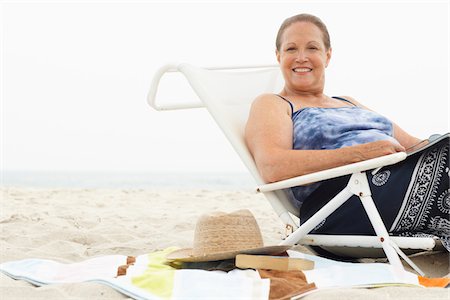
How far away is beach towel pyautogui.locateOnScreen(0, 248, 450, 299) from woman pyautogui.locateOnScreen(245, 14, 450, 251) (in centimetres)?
28

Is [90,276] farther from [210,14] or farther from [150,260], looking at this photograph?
[210,14]

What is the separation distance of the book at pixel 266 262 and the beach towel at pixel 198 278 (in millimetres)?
37

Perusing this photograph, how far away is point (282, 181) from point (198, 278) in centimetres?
60

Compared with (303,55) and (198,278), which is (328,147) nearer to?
(303,55)

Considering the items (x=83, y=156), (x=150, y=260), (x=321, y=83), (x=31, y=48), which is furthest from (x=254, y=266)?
(x=83, y=156)

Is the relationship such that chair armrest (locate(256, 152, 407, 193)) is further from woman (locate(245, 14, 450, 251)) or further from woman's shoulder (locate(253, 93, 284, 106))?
woman's shoulder (locate(253, 93, 284, 106))

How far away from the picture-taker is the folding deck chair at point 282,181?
7.80 ft

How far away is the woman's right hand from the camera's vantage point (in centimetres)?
248

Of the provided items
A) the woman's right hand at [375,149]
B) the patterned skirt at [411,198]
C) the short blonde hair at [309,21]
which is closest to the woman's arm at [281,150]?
the woman's right hand at [375,149]

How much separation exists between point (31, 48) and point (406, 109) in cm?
788

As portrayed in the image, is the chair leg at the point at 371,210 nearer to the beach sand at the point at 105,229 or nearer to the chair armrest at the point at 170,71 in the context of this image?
the beach sand at the point at 105,229

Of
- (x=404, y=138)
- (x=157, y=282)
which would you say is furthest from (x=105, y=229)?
(x=404, y=138)

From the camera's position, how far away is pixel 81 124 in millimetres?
15562

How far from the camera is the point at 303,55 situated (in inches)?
118
